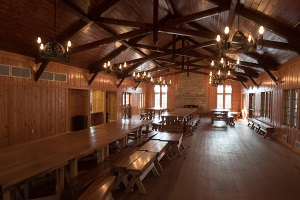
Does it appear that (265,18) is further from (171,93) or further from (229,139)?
(171,93)

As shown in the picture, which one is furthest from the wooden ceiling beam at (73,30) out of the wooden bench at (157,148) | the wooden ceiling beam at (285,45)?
the wooden ceiling beam at (285,45)

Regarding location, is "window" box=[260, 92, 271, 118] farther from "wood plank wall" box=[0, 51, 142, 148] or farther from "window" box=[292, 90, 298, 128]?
"wood plank wall" box=[0, 51, 142, 148]

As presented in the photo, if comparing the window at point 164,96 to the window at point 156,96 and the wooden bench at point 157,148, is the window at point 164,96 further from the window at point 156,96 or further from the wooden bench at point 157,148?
the wooden bench at point 157,148

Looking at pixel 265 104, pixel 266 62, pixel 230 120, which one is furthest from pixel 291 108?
pixel 230 120

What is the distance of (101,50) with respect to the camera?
7977 millimetres

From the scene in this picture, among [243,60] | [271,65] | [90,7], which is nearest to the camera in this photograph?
[90,7]

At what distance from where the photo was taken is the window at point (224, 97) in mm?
16250

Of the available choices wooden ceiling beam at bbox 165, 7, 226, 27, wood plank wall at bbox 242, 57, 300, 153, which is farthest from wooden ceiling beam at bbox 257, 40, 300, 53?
wood plank wall at bbox 242, 57, 300, 153

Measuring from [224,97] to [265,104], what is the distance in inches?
263

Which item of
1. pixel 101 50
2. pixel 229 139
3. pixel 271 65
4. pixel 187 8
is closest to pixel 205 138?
pixel 229 139

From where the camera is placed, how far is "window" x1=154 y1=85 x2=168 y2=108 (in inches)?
681

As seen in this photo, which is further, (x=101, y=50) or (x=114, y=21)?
(x=101, y=50)

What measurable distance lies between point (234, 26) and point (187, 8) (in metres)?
1.37

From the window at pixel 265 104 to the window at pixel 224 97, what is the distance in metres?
6.09
